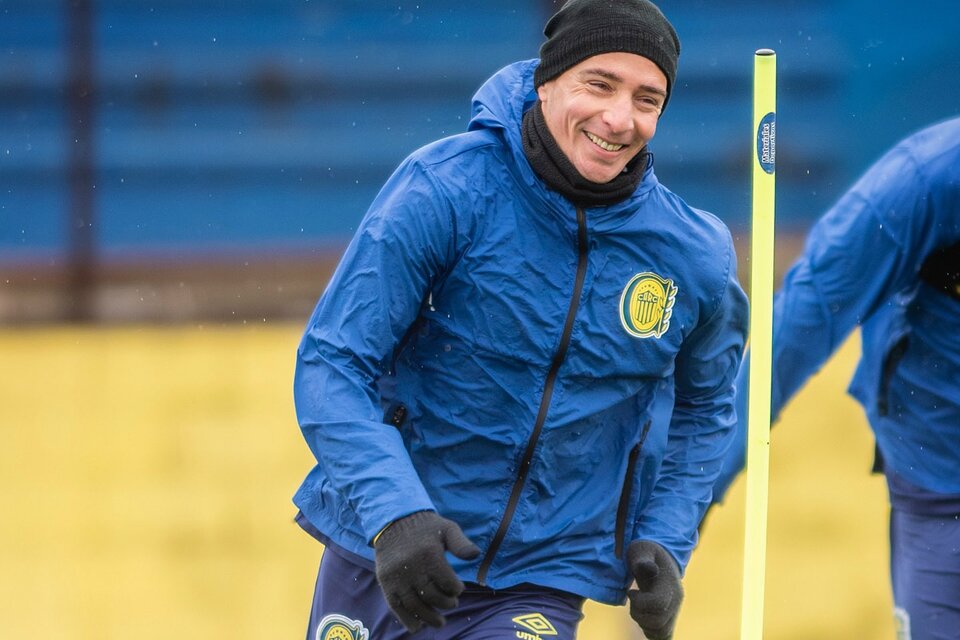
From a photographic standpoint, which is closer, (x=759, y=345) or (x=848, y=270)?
(x=759, y=345)

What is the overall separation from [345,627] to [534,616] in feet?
1.34

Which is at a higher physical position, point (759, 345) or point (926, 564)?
point (759, 345)

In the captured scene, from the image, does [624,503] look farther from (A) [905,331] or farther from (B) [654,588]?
(A) [905,331]

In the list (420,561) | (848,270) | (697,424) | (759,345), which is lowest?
(420,561)

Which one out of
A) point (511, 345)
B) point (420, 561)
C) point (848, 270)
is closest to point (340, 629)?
point (420, 561)

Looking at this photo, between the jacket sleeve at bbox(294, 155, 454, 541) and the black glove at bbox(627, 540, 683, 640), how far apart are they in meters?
0.59

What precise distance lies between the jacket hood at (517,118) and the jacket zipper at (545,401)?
0.07m

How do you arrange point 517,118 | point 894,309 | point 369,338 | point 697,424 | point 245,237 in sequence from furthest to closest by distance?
point 245,237
point 894,309
point 697,424
point 517,118
point 369,338

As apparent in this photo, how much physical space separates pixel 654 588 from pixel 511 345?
1.93 feet

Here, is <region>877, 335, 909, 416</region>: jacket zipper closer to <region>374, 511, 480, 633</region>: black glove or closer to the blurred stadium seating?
<region>374, 511, 480, 633</region>: black glove

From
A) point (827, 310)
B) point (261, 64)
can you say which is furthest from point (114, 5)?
point (827, 310)

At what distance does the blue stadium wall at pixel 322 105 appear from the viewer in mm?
6465

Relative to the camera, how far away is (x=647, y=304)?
3.10 metres

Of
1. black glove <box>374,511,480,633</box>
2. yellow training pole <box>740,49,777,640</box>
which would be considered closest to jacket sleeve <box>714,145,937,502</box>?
yellow training pole <box>740,49,777,640</box>
